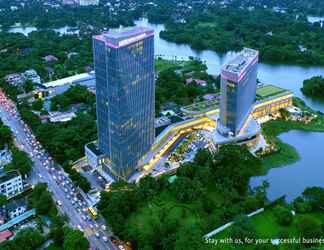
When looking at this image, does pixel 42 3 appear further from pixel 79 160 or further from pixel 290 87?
pixel 79 160

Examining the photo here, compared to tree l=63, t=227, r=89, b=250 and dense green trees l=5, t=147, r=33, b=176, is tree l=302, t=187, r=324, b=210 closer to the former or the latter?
tree l=63, t=227, r=89, b=250

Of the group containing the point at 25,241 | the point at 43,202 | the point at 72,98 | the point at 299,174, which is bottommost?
the point at 299,174

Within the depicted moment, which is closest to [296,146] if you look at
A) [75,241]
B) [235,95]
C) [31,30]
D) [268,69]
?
[235,95]

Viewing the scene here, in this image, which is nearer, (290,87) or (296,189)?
(296,189)

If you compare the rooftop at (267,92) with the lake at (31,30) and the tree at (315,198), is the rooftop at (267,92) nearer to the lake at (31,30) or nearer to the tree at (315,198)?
the tree at (315,198)

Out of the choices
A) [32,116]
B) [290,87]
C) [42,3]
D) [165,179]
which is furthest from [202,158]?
[42,3]

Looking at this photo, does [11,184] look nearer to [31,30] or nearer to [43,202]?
[43,202]
